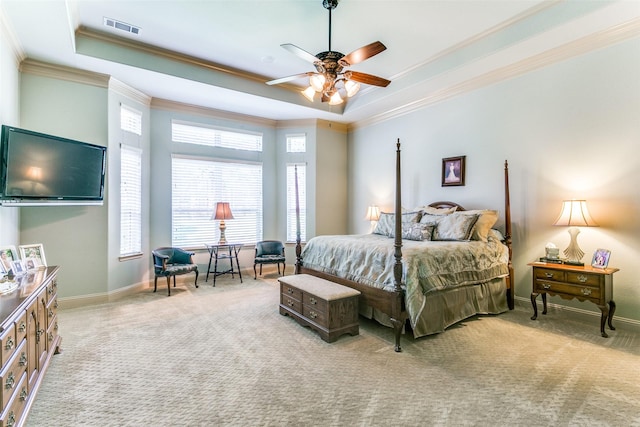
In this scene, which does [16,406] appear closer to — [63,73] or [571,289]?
[63,73]

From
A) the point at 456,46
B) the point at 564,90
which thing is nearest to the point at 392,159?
the point at 456,46

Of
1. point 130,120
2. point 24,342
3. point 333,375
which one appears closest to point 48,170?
point 130,120

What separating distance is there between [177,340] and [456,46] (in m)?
4.86

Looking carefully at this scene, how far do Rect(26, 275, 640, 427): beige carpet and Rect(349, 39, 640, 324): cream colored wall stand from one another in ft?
3.09

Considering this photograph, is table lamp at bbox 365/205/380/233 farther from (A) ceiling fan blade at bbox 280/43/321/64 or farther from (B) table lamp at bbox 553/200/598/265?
(A) ceiling fan blade at bbox 280/43/321/64

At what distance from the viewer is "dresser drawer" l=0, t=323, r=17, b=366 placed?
152 centimetres

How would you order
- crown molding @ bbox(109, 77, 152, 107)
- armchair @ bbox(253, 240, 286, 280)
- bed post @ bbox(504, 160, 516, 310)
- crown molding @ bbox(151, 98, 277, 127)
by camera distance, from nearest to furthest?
bed post @ bbox(504, 160, 516, 310), crown molding @ bbox(109, 77, 152, 107), crown molding @ bbox(151, 98, 277, 127), armchair @ bbox(253, 240, 286, 280)

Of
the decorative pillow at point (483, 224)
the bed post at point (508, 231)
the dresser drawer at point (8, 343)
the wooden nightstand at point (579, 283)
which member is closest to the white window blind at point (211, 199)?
the dresser drawer at point (8, 343)

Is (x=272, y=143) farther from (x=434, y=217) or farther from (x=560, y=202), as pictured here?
(x=560, y=202)

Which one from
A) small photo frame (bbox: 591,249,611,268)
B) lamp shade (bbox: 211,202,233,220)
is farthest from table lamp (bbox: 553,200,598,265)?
lamp shade (bbox: 211,202,233,220)

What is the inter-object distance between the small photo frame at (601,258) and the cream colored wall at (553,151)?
26 cm

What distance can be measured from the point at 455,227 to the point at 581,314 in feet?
5.50

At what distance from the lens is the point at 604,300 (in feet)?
9.96

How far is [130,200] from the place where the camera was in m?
4.85
